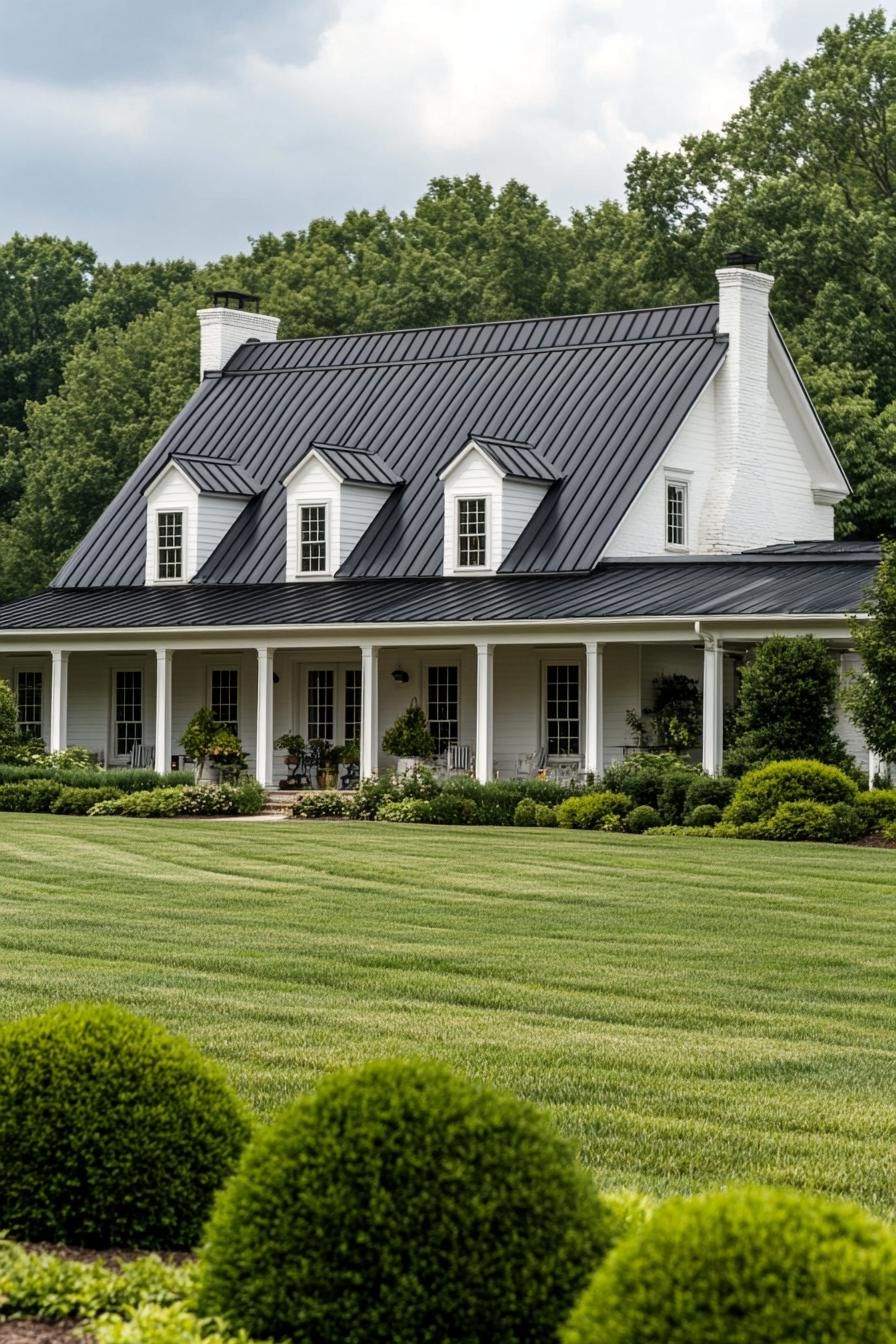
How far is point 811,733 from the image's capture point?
95.8ft

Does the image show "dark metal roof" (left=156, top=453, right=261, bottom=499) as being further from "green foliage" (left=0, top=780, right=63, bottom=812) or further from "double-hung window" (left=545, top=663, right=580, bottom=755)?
"green foliage" (left=0, top=780, right=63, bottom=812)

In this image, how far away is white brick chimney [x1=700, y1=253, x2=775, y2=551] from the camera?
124 ft

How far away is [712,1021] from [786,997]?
3.89 ft

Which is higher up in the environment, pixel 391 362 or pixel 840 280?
pixel 840 280

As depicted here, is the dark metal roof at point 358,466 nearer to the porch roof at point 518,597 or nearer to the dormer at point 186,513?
the porch roof at point 518,597

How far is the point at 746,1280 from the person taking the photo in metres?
4.36

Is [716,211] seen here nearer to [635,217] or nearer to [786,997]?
[635,217]

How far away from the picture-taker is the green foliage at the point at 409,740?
35.1 meters

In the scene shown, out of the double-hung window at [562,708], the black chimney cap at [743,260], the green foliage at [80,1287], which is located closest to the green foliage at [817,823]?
the double-hung window at [562,708]

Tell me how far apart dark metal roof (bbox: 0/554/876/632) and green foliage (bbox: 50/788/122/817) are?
14.8 ft

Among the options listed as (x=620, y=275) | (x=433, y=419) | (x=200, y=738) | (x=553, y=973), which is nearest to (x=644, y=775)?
(x=200, y=738)

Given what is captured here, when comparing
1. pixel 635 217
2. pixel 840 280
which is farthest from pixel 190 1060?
pixel 635 217

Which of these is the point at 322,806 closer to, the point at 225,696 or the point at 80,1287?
the point at 225,696

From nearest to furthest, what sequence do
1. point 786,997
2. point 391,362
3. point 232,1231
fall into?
point 232,1231, point 786,997, point 391,362
